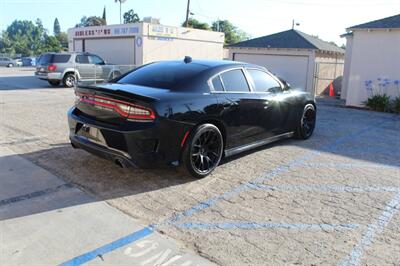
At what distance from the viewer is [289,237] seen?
11.6 feet

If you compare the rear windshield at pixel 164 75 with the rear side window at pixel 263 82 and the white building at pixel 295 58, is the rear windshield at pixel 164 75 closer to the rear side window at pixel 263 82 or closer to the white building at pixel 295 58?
the rear side window at pixel 263 82

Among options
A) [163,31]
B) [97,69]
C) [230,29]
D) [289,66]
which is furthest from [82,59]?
[230,29]

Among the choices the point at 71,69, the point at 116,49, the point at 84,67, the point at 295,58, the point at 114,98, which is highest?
the point at 116,49

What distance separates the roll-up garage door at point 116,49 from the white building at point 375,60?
14528 mm

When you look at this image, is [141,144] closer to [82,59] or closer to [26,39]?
[82,59]

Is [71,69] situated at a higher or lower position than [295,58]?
lower

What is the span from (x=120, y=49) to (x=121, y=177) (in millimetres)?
21255

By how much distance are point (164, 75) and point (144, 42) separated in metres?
18.6

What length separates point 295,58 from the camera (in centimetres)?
1848

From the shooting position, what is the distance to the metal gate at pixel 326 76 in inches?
720

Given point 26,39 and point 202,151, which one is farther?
point 26,39

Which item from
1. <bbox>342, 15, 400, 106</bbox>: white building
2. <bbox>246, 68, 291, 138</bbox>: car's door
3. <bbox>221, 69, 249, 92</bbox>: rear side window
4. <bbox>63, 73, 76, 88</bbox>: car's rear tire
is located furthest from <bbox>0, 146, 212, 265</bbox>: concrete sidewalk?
<bbox>63, 73, 76, 88</bbox>: car's rear tire

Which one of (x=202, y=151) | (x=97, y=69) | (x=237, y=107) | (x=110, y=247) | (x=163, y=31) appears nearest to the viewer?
(x=110, y=247)

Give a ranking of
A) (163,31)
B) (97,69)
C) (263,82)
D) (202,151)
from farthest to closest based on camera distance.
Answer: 1. (163,31)
2. (97,69)
3. (263,82)
4. (202,151)
